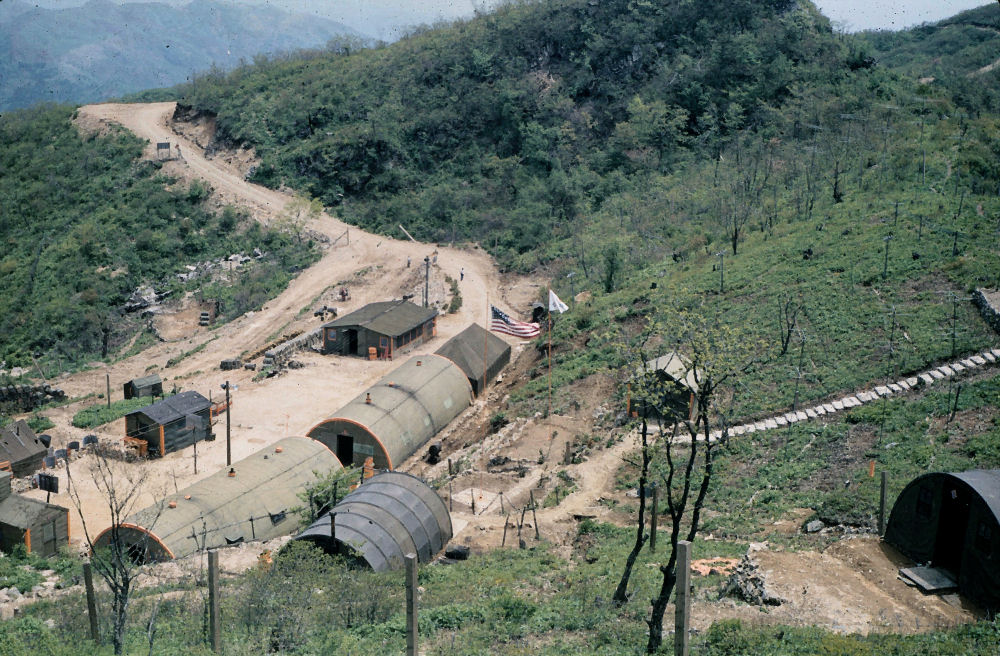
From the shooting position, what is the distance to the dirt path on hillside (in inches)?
1505

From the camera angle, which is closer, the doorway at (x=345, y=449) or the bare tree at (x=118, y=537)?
the bare tree at (x=118, y=537)

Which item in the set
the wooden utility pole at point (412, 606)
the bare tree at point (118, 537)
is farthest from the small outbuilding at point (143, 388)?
the wooden utility pole at point (412, 606)

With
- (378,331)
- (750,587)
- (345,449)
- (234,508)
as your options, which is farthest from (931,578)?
(378,331)

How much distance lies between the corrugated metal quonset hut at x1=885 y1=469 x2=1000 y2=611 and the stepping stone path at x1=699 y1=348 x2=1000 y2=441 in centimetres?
1065

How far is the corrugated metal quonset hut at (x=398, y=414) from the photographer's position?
35.3 m

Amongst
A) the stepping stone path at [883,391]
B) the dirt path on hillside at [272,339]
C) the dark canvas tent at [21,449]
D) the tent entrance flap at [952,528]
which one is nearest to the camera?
the tent entrance flap at [952,528]

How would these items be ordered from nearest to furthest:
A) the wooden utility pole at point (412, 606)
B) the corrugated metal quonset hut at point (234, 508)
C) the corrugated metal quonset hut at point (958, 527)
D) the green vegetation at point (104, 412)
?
the wooden utility pole at point (412, 606)
the corrugated metal quonset hut at point (958, 527)
the corrugated metal quonset hut at point (234, 508)
the green vegetation at point (104, 412)

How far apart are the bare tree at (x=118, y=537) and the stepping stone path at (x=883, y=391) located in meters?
20.5

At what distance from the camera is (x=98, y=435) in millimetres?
39219

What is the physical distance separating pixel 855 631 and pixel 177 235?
218 feet

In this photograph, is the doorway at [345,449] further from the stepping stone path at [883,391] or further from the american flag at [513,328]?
the stepping stone path at [883,391]

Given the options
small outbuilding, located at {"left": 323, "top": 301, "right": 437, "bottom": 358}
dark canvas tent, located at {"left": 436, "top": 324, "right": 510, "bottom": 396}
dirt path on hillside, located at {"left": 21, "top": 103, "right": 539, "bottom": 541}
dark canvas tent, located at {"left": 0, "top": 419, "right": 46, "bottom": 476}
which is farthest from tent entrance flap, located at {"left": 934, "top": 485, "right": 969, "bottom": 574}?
dark canvas tent, located at {"left": 0, "top": 419, "right": 46, "bottom": 476}

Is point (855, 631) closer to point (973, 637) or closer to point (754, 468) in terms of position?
point (973, 637)

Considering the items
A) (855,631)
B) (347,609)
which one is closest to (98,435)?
(347,609)
